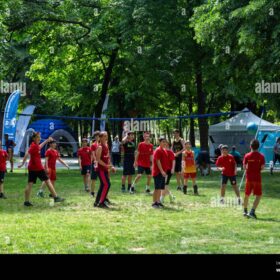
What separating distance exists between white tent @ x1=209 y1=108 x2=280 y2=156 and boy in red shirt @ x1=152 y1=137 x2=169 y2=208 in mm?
18669

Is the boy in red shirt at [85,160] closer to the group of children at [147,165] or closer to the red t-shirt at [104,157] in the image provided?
the group of children at [147,165]

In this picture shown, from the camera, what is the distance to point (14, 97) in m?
28.8

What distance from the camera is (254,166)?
1262 centimetres

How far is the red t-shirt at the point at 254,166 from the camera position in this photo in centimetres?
1258

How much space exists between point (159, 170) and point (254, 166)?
8.33ft

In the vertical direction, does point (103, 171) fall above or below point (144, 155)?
below

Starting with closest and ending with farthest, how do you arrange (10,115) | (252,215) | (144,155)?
(252,215) < (144,155) < (10,115)

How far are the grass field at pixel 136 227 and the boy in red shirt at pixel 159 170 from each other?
1.19 feet

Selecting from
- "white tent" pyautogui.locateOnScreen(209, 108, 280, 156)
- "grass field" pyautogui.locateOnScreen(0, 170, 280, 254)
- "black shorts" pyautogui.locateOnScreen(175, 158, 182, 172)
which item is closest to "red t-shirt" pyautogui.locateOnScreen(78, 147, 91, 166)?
"grass field" pyautogui.locateOnScreen(0, 170, 280, 254)

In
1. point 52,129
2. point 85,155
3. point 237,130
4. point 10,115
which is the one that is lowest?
point 85,155

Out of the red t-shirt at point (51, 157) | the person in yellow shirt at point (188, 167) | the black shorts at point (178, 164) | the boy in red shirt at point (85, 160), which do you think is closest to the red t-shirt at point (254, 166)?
the person in yellow shirt at point (188, 167)

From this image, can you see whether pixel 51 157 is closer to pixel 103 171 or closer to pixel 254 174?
pixel 103 171

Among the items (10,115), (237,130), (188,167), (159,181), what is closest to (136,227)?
(159,181)
